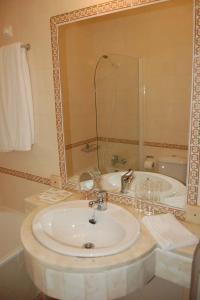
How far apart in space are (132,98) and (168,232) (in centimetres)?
83

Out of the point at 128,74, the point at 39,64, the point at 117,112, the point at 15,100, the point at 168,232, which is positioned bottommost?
the point at 168,232

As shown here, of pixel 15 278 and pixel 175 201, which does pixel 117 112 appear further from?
pixel 15 278

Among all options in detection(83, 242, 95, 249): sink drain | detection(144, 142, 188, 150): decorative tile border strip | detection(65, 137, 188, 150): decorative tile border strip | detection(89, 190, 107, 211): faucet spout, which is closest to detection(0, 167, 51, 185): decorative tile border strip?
detection(65, 137, 188, 150): decorative tile border strip

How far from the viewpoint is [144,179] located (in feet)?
4.92

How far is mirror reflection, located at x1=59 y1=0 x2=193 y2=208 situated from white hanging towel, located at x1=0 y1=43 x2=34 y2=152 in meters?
0.30

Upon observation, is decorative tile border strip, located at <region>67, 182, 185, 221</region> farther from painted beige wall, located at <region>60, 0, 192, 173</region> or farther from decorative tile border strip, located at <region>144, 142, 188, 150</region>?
decorative tile border strip, located at <region>144, 142, 188, 150</region>

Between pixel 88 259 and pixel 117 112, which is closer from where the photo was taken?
pixel 88 259

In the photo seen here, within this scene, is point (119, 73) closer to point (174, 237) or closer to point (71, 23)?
point (71, 23)

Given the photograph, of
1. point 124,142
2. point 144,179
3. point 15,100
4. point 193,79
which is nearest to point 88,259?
point 144,179

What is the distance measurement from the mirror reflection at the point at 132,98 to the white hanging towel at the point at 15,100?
301 millimetres

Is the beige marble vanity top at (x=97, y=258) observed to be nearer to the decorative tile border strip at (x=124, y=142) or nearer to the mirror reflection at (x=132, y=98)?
the mirror reflection at (x=132, y=98)

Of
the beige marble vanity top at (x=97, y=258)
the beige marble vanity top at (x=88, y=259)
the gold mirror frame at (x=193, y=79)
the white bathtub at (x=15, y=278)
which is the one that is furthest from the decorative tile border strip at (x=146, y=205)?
the white bathtub at (x=15, y=278)

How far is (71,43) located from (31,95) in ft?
1.51

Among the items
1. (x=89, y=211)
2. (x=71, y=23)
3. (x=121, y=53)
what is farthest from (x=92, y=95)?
(x=89, y=211)
